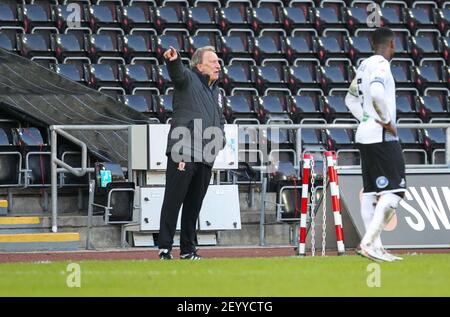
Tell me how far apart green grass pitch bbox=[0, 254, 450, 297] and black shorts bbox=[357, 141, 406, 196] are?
2.38 ft

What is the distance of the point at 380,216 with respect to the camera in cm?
1217

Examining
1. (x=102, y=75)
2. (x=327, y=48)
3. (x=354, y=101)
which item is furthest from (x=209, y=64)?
(x=327, y=48)

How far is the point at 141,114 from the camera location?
67.1 ft

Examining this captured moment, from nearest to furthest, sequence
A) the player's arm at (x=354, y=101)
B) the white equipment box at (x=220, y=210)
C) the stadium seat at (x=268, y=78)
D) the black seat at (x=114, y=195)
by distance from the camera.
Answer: the player's arm at (x=354, y=101), the black seat at (x=114, y=195), the white equipment box at (x=220, y=210), the stadium seat at (x=268, y=78)

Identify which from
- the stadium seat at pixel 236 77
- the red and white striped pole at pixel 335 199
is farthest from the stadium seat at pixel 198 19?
the red and white striped pole at pixel 335 199

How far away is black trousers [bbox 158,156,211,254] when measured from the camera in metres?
13.7

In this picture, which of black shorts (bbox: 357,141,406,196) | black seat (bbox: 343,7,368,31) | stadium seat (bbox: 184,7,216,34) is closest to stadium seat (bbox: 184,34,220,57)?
stadium seat (bbox: 184,7,216,34)

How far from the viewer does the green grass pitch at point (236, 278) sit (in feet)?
31.7

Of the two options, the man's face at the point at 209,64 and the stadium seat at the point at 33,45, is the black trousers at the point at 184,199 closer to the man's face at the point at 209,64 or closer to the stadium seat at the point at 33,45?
the man's face at the point at 209,64

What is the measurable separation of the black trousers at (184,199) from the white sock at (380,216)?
235cm

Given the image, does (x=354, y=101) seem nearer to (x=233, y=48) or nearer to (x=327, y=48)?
(x=233, y=48)

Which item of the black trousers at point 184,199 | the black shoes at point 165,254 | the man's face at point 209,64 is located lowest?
the black shoes at point 165,254

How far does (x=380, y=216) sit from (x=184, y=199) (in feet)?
8.53
